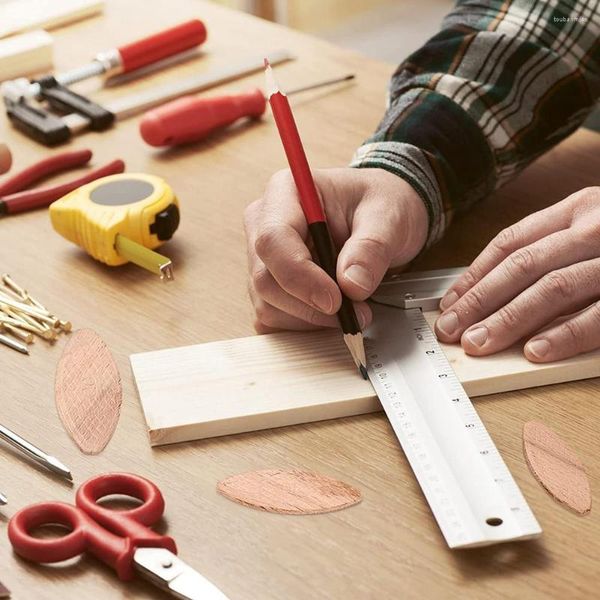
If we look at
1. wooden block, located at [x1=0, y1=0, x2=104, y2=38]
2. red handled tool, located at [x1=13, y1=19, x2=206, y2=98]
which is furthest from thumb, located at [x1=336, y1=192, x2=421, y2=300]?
wooden block, located at [x1=0, y1=0, x2=104, y2=38]

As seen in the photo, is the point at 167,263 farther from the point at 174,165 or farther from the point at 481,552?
the point at 481,552

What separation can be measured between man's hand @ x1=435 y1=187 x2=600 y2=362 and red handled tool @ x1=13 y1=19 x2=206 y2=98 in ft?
2.68

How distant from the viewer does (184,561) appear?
2.55 ft

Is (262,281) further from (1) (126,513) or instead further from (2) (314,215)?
(1) (126,513)

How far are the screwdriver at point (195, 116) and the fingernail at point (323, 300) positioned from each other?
54 centimetres

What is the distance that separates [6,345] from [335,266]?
1.18 ft

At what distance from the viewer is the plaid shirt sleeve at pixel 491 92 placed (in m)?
1.25

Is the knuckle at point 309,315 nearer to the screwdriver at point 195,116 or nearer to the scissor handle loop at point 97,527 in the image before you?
the scissor handle loop at point 97,527

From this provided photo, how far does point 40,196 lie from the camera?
1318 millimetres

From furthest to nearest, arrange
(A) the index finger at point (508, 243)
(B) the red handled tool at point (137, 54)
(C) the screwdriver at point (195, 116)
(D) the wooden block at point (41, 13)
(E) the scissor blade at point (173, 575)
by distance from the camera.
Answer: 1. (D) the wooden block at point (41, 13)
2. (B) the red handled tool at point (137, 54)
3. (C) the screwdriver at point (195, 116)
4. (A) the index finger at point (508, 243)
5. (E) the scissor blade at point (173, 575)

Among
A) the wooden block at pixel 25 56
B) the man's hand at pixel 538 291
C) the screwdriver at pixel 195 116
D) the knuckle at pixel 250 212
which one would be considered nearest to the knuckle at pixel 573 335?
the man's hand at pixel 538 291

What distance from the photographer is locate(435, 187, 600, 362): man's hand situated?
98 centimetres

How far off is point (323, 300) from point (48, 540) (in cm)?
35

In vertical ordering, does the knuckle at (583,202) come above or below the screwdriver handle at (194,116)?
above
